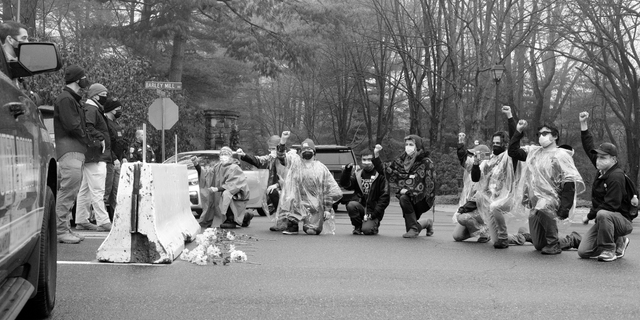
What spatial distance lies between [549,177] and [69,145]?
5667 mm

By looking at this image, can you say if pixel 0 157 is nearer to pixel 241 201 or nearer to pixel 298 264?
pixel 298 264

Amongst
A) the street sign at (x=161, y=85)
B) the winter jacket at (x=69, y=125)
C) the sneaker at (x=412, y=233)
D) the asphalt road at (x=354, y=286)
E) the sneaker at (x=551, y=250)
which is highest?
the street sign at (x=161, y=85)

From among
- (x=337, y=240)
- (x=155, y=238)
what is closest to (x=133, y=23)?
(x=337, y=240)

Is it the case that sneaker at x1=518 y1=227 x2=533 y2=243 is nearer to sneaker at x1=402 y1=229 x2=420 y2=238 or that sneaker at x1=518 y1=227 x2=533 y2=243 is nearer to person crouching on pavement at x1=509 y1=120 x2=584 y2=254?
person crouching on pavement at x1=509 y1=120 x2=584 y2=254

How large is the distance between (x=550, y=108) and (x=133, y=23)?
23.0m

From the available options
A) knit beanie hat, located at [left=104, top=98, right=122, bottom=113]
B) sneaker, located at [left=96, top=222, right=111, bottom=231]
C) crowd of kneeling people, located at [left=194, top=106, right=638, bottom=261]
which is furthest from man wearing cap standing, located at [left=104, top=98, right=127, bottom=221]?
crowd of kneeling people, located at [left=194, top=106, right=638, bottom=261]

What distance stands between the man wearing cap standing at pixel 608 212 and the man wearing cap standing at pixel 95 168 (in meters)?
5.82

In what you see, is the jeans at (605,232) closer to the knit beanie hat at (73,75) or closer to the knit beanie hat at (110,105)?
the knit beanie hat at (73,75)

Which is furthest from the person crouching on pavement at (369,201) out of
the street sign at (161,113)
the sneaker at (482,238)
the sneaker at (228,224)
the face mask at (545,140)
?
the street sign at (161,113)

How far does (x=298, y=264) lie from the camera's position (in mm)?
8148

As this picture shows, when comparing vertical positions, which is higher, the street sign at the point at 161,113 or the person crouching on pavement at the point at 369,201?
the street sign at the point at 161,113

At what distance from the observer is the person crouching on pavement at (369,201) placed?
12.1 meters

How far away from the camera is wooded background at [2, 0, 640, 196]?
25.6 meters

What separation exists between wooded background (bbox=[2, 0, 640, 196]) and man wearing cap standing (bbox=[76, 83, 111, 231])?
460 inches
